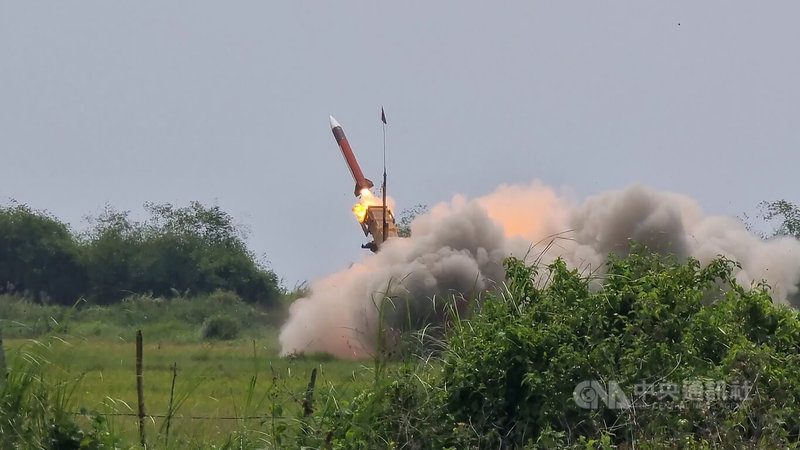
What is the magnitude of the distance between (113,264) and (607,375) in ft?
160

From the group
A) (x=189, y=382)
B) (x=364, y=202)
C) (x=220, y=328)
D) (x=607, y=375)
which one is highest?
(x=364, y=202)

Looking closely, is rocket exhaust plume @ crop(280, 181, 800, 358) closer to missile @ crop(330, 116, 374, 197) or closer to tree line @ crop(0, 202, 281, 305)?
missile @ crop(330, 116, 374, 197)

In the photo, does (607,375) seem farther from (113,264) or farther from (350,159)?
(113,264)

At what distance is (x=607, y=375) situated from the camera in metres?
9.92

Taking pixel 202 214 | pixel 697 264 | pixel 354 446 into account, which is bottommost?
pixel 354 446

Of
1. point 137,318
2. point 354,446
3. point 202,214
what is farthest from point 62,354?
point 202,214

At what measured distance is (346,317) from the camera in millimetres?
33406

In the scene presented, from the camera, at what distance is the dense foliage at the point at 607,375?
31.4 feet

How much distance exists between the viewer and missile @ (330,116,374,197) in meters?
35.2

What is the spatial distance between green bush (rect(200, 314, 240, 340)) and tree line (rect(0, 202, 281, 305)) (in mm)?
12657

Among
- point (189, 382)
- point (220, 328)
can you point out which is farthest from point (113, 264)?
point (189, 382)

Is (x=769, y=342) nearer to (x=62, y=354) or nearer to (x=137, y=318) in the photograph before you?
(x=62, y=354)

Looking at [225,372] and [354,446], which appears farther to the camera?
[225,372]

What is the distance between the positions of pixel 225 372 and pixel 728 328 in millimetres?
15554
